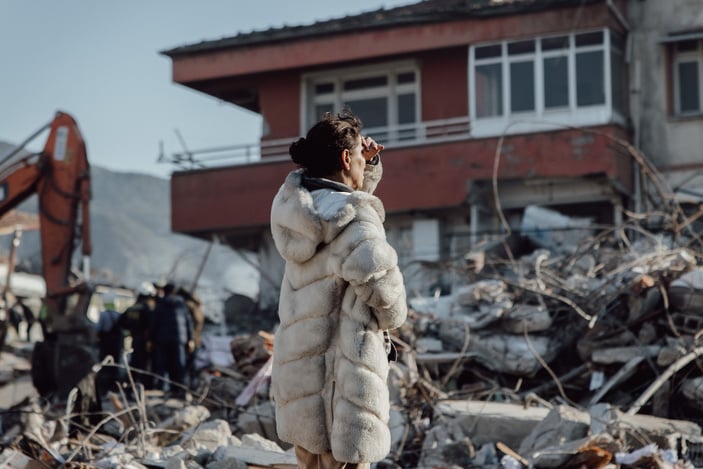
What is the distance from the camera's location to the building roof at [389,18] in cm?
2691

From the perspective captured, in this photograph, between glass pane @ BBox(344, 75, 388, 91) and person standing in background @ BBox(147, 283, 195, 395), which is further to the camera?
glass pane @ BBox(344, 75, 388, 91)

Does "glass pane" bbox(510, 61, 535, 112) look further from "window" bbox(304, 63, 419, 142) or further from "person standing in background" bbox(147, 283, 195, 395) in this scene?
"person standing in background" bbox(147, 283, 195, 395)

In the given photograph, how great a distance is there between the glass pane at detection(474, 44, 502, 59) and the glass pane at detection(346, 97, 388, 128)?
2621 mm

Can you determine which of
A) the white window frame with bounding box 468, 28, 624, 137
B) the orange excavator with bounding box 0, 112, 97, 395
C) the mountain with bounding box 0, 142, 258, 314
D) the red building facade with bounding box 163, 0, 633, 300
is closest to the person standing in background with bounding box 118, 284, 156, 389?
the orange excavator with bounding box 0, 112, 97, 395

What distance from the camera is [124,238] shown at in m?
107

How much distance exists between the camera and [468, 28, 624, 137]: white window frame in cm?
2623

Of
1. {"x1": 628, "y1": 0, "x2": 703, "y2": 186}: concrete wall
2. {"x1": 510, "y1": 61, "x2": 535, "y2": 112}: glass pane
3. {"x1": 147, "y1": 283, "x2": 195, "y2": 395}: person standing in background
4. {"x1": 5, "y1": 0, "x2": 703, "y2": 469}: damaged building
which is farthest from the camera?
{"x1": 510, "y1": 61, "x2": 535, "y2": 112}: glass pane

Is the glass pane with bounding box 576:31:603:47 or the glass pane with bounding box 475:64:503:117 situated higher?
the glass pane with bounding box 576:31:603:47

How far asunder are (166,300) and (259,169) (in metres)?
12.2

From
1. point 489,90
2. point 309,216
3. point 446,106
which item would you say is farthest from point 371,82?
point 309,216

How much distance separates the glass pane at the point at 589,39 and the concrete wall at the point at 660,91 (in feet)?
3.48

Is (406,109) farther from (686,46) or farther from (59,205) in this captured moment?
(59,205)

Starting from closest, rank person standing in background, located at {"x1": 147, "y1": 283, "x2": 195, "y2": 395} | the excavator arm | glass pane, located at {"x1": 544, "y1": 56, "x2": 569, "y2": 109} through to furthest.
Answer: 1. person standing in background, located at {"x1": 147, "y1": 283, "x2": 195, "y2": 395}
2. the excavator arm
3. glass pane, located at {"x1": 544, "y1": 56, "x2": 569, "y2": 109}

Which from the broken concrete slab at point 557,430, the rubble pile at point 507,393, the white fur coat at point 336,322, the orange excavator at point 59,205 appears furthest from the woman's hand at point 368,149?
the orange excavator at point 59,205
